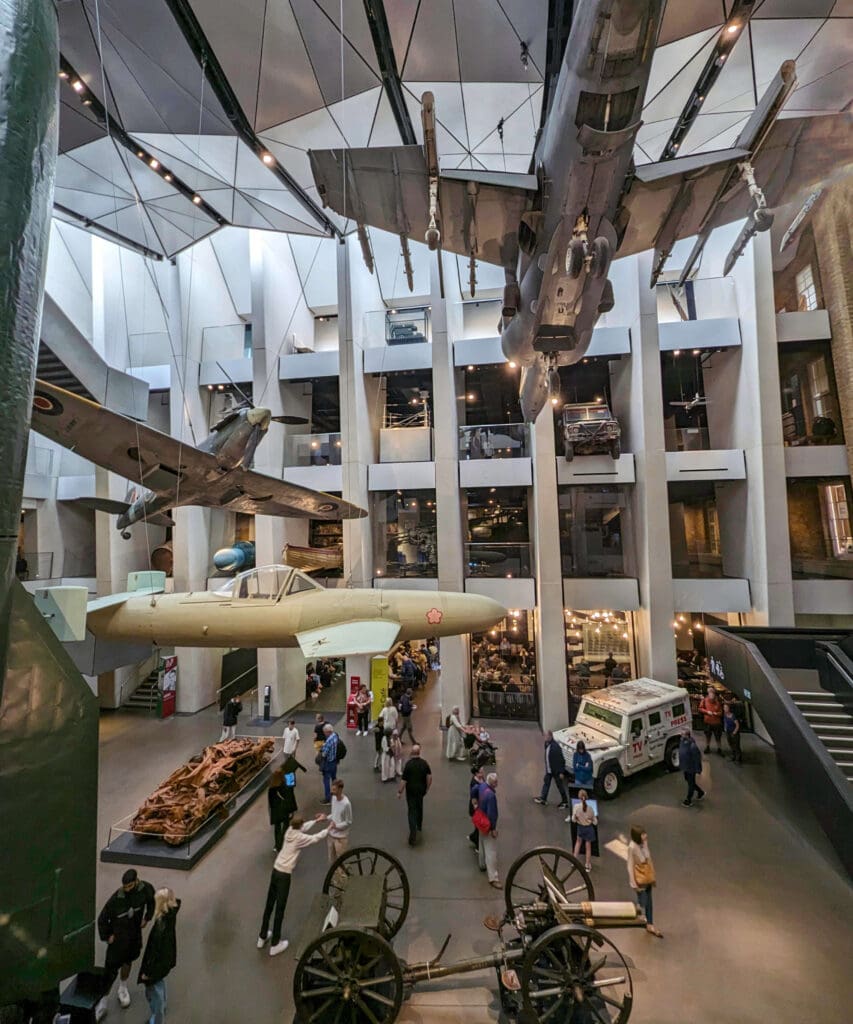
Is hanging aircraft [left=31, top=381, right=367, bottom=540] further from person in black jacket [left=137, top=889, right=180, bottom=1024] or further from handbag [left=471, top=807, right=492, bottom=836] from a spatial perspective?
handbag [left=471, top=807, right=492, bottom=836]

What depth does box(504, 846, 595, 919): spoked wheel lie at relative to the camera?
14.2 ft

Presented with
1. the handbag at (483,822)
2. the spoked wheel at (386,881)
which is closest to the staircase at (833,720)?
the handbag at (483,822)

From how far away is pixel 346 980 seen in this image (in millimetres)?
3475

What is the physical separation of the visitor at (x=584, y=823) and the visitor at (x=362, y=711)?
5929mm

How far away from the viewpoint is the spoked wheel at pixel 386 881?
170 inches

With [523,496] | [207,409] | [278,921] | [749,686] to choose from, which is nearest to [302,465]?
[207,409]

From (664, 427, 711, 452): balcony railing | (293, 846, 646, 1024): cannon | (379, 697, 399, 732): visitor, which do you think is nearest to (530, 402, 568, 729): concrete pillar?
(379, 697, 399, 732): visitor

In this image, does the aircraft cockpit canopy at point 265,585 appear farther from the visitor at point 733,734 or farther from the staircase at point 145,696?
the staircase at point 145,696

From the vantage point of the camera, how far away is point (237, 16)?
6.99m

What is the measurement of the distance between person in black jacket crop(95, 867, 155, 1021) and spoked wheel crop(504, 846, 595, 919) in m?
3.23

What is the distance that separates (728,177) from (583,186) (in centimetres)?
281

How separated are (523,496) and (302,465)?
6.48 metres

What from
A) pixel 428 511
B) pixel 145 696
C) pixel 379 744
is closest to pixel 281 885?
pixel 379 744

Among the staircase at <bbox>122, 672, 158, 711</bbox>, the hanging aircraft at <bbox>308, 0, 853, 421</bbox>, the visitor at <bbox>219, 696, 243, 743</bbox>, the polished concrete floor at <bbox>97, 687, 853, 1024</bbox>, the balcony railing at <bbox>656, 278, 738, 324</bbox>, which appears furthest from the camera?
the staircase at <bbox>122, 672, 158, 711</bbox>
